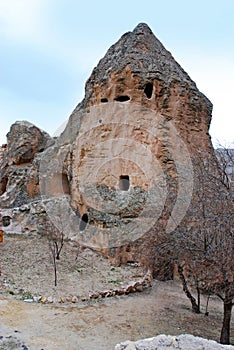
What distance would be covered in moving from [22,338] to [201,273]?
3.54 meters

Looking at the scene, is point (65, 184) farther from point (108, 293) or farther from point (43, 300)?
point (43, 300)

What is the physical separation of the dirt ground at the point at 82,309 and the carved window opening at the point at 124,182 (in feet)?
10.6

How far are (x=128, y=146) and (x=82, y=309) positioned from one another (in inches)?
309

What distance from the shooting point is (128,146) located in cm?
1441

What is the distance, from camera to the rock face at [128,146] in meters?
13.1

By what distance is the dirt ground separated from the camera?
6340mm

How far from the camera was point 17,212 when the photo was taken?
16.3 m

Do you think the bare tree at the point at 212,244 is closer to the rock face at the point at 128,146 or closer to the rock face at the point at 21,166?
the rock face at the point at 128,146

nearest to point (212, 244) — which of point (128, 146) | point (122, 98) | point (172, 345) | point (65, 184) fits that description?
point (172, 345)

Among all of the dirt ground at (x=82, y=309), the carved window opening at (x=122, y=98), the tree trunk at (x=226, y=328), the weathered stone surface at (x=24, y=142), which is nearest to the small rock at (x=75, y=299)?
the dirt ground at (x=82, y=309)

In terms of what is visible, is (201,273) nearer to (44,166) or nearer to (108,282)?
(108,282)

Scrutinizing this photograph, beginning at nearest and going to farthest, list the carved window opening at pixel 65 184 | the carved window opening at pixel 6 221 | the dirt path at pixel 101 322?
the dirt path at pixel 101 322, the carved window opening at pixel 6 221, the carved window opening at pixel 65 184

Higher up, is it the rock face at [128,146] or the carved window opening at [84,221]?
the rock face at [128,146]

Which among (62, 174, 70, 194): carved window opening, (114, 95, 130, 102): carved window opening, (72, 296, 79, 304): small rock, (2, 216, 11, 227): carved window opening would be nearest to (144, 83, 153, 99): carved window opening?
(114, 95, 130, 102): carved window opening
